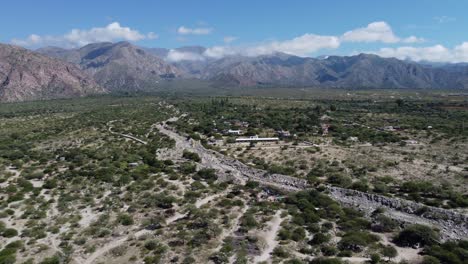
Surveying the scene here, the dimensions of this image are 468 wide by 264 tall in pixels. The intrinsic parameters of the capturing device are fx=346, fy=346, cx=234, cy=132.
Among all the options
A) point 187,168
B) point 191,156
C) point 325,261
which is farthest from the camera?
point 191,156

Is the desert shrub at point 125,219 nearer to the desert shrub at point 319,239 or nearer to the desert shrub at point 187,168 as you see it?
the desert shrub at point 187,168

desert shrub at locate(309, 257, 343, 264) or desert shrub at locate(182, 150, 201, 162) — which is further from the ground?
desert shrub at locate(309, 257, 343, 264)

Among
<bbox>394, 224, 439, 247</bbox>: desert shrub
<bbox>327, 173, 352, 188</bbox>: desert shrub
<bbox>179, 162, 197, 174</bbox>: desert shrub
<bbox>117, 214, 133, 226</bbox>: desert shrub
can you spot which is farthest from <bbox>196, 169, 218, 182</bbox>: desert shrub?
<bbox>394, 224, 439, 247</bbox>: desert shrub

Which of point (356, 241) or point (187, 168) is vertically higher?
point (356, 241)

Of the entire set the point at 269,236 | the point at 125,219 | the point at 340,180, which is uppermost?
the point at 340,180

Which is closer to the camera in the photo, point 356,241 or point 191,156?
point 356,241

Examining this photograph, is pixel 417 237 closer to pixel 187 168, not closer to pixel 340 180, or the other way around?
pixel 340 180

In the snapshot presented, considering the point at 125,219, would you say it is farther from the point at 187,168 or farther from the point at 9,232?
the point at 187,168

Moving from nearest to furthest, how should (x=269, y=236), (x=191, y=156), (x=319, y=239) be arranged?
(x=319, y=239)
(x=269, y=236)
(x=191, y=156)

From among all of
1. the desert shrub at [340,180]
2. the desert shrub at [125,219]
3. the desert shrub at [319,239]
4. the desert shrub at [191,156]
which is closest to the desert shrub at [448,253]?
the desert shrub at [319,239]

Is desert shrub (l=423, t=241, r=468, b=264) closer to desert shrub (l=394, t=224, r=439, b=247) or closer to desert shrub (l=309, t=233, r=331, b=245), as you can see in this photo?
desert shrub (l=394, t=224, r=439, b=247)

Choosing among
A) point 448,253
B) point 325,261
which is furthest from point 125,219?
point 448,253

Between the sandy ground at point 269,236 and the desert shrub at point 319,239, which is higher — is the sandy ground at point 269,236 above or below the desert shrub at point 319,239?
below
